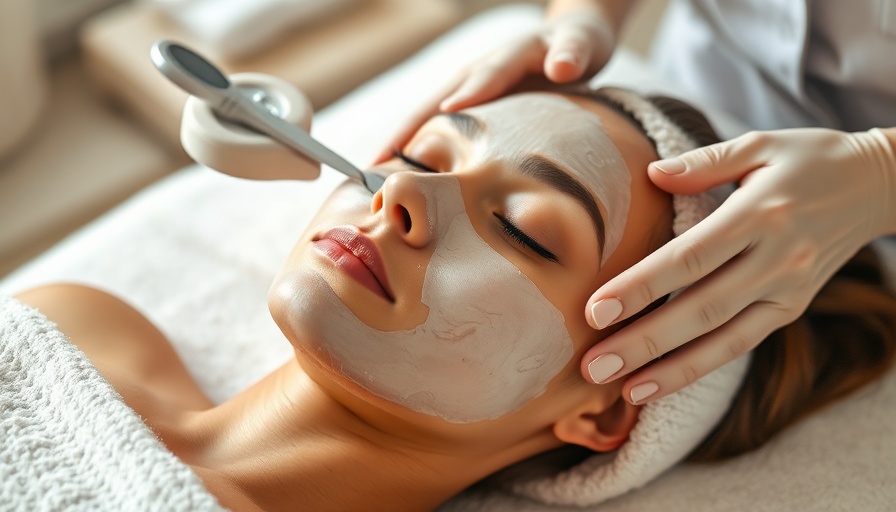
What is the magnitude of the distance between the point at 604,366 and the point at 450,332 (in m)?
0.16

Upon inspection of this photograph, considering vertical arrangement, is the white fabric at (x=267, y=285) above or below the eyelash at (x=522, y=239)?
below

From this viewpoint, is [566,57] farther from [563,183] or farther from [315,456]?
[315,456]

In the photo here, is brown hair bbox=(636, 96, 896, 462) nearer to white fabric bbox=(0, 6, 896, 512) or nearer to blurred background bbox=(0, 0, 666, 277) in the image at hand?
white fabric bbox=(0, 6, 896, 512)

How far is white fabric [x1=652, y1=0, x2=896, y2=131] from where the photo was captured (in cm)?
114

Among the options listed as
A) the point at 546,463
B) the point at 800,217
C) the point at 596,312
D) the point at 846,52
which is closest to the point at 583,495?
the point at 546,463

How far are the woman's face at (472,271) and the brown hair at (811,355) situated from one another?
22cm

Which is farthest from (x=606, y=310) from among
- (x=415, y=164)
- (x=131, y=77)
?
(x=131, y=77)

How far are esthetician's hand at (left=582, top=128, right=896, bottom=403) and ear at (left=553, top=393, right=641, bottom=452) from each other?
60 mm

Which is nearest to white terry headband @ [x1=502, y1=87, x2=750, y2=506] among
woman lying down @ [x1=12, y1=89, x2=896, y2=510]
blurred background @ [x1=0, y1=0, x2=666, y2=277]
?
woman lying down @ [x1=12, y1=89, x2=896, y2=510]

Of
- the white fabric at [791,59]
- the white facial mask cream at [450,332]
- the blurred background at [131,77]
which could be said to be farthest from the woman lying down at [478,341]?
the blurred background at [131,77]

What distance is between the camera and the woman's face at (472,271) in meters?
0.83

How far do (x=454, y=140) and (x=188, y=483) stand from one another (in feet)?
1.50

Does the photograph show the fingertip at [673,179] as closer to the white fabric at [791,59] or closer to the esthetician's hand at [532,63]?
the esthetician's hand at [532,63]

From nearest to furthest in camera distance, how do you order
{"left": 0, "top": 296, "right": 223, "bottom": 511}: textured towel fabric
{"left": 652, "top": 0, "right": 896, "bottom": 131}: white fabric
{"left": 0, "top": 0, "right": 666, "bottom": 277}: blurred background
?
{"left": 0, "top": 296, "right": 223, "bottom": 511}: textured towel fabric → {"left": 652, "top": 0, "right": 896, "bottom": 131}: white fabric → {"left": 0, "top": 0, "right": 666, "bottom": 277}: blurred background
